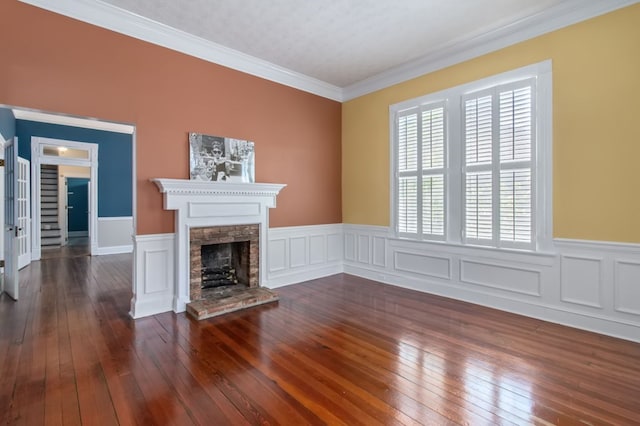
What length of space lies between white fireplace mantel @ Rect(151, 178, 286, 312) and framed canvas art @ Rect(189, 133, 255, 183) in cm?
22

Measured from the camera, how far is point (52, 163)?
7430 mm

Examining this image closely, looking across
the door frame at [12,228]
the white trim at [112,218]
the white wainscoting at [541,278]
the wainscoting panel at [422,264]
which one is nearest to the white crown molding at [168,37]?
the door frame at [12,228]

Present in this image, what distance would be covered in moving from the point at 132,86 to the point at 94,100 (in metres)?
0.44

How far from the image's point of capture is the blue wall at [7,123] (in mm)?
5337

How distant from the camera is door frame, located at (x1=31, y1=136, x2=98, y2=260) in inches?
279

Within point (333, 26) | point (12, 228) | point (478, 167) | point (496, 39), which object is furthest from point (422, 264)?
point (12, 228)

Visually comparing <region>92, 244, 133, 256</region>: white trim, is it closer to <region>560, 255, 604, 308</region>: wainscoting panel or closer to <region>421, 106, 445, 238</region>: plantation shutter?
<region>421, 106, 445, 238</region>: plantation shutter

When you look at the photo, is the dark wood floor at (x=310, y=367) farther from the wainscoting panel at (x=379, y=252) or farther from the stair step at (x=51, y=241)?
the stair step at (x=51, y=241)

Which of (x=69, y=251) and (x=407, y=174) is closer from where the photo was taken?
(x=407, y=174)

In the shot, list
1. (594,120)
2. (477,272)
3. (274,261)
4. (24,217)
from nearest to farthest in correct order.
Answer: (594,120) < (477,272) < (274,261) < (24,217)

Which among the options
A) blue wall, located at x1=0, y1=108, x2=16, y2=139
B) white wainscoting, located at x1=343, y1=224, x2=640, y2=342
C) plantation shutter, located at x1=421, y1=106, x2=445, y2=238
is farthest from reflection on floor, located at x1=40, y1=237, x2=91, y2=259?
plantation shutter, located at x1=421, y1=106, x2=445, y2=238

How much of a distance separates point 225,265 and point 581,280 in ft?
15.0

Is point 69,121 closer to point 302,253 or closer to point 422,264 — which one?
point 302,253

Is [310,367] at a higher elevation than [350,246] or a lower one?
lower
